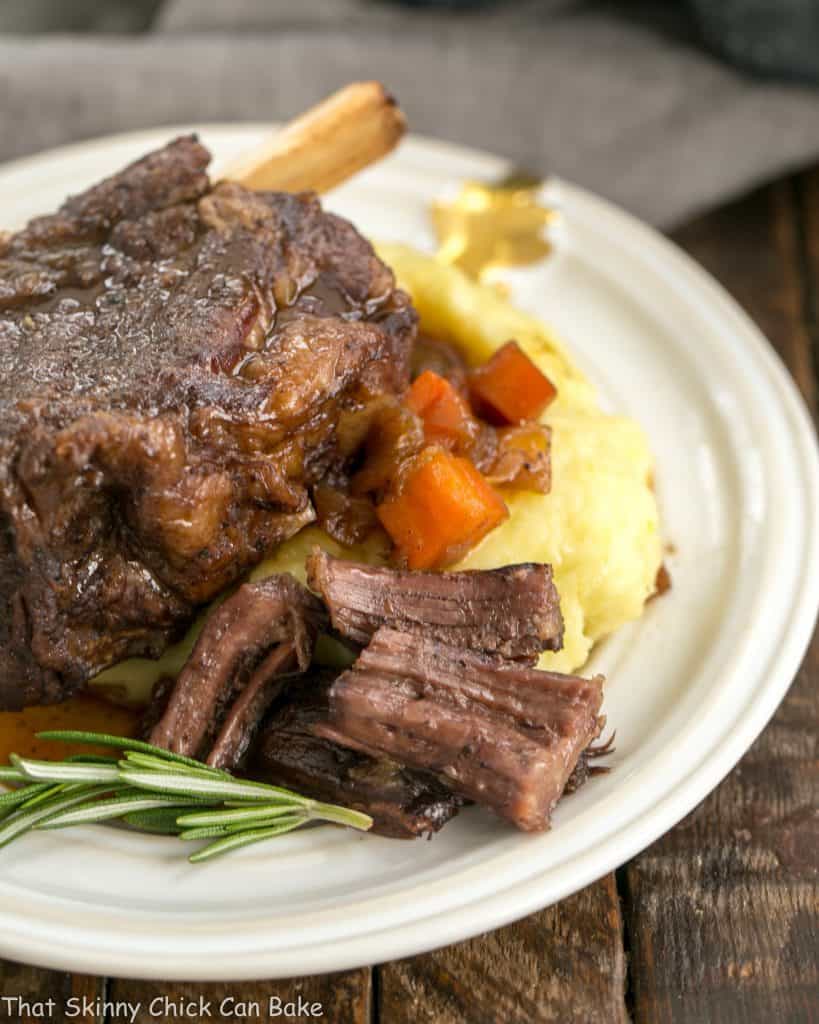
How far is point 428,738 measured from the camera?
3152 millimetres

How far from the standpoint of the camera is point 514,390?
426cm

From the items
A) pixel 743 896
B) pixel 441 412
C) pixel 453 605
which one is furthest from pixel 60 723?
pixel 743 896

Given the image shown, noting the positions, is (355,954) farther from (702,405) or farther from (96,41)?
(96,41)

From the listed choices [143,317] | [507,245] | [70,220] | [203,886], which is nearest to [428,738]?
[203,886]

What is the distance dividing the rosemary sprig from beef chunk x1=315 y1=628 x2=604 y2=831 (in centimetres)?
23

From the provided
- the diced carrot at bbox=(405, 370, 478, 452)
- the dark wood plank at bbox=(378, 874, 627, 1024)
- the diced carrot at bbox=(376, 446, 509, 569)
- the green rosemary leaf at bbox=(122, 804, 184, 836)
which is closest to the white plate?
the green rosemary leaf at bbox=(122, 804, 184, 836)

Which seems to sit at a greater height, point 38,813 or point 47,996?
point 38,813

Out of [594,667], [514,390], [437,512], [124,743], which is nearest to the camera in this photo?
[124,743]

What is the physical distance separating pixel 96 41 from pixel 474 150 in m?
1.98

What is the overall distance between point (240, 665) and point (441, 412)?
44.7 inches

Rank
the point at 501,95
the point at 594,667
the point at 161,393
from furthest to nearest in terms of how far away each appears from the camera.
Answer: the point at 501,95, the point at 594,667, the point at 161,393

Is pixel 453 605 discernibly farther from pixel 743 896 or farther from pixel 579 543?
pixel 743 896

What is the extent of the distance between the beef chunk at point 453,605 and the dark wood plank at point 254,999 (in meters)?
0.92

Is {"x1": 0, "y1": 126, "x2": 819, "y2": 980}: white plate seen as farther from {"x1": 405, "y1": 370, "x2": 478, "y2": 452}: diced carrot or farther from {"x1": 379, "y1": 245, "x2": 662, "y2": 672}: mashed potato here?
{"x1": 405, "y1": 370, "x2": 478, "y2": 452}: diced carrot
